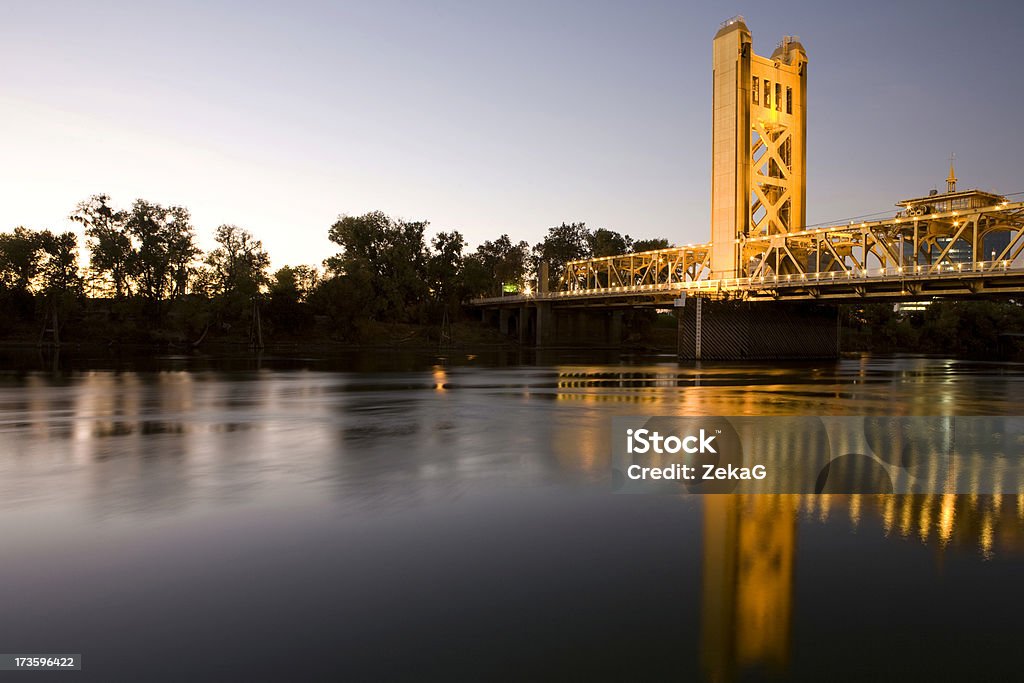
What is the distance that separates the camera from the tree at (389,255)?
11325 centimetres

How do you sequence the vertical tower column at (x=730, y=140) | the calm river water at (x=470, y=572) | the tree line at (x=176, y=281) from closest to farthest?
the calm river water at (x=470, y=572) → the vertical tower column at (x=730, y=140) → the tree line at (x=176, y=281)

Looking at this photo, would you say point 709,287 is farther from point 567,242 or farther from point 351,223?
point 567,242

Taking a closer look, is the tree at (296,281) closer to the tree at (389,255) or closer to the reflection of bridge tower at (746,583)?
the tree at (389,255)

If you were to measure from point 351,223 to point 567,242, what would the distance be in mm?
51563

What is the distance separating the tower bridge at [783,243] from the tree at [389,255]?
4022 centimetres

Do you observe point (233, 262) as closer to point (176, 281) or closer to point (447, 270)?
point (176, 281)

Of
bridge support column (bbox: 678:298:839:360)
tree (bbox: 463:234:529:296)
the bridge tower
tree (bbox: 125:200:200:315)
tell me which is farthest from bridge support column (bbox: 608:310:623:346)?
tree (bbox: 125:200:200:315)

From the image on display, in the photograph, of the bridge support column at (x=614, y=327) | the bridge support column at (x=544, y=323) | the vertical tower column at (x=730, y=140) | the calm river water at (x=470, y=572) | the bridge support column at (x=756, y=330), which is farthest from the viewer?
the bridge support column at (x=614, y=327)

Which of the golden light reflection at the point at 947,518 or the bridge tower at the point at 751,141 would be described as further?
the bridge tower at the point at 751,141

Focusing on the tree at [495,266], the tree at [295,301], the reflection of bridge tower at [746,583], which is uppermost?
the tree at [495,266]

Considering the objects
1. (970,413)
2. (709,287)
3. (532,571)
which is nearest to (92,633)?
(532,571)

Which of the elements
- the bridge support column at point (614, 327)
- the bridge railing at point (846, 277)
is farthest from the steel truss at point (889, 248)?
the bridge support column at point (614, 327)

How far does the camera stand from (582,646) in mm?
5004

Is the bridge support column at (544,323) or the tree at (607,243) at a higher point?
the tree at (607,243)
